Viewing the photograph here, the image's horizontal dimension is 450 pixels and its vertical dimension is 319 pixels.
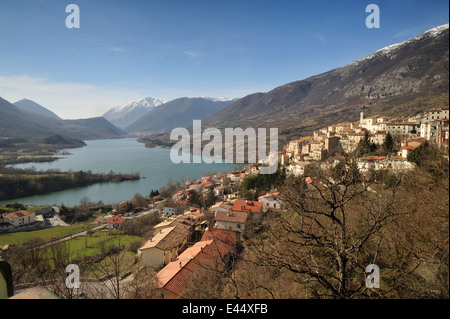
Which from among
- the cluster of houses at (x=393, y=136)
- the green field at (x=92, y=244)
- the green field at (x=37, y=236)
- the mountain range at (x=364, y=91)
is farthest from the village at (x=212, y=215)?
the mountain range at (x=364, y=91)

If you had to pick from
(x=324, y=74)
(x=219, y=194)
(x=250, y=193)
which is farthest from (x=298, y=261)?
(x=324, y=74)

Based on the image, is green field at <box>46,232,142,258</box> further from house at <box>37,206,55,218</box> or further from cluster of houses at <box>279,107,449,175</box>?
house at <box>37,206,55,218</box>

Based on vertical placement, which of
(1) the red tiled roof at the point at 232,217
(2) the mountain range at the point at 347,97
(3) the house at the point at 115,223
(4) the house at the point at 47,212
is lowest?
(4) the house at the point at 47,212

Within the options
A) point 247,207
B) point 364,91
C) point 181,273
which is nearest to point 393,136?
point 247,207

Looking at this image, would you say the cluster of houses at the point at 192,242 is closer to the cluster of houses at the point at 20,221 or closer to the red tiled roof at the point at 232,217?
the red tiled roof at the point at 232,217

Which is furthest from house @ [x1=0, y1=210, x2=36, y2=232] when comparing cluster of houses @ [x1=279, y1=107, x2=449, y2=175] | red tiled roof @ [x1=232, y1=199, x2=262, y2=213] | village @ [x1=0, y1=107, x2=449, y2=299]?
cluster of houses @ [x1=279, y1=107, x2=449, y2=175]

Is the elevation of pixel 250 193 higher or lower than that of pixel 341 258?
lower
